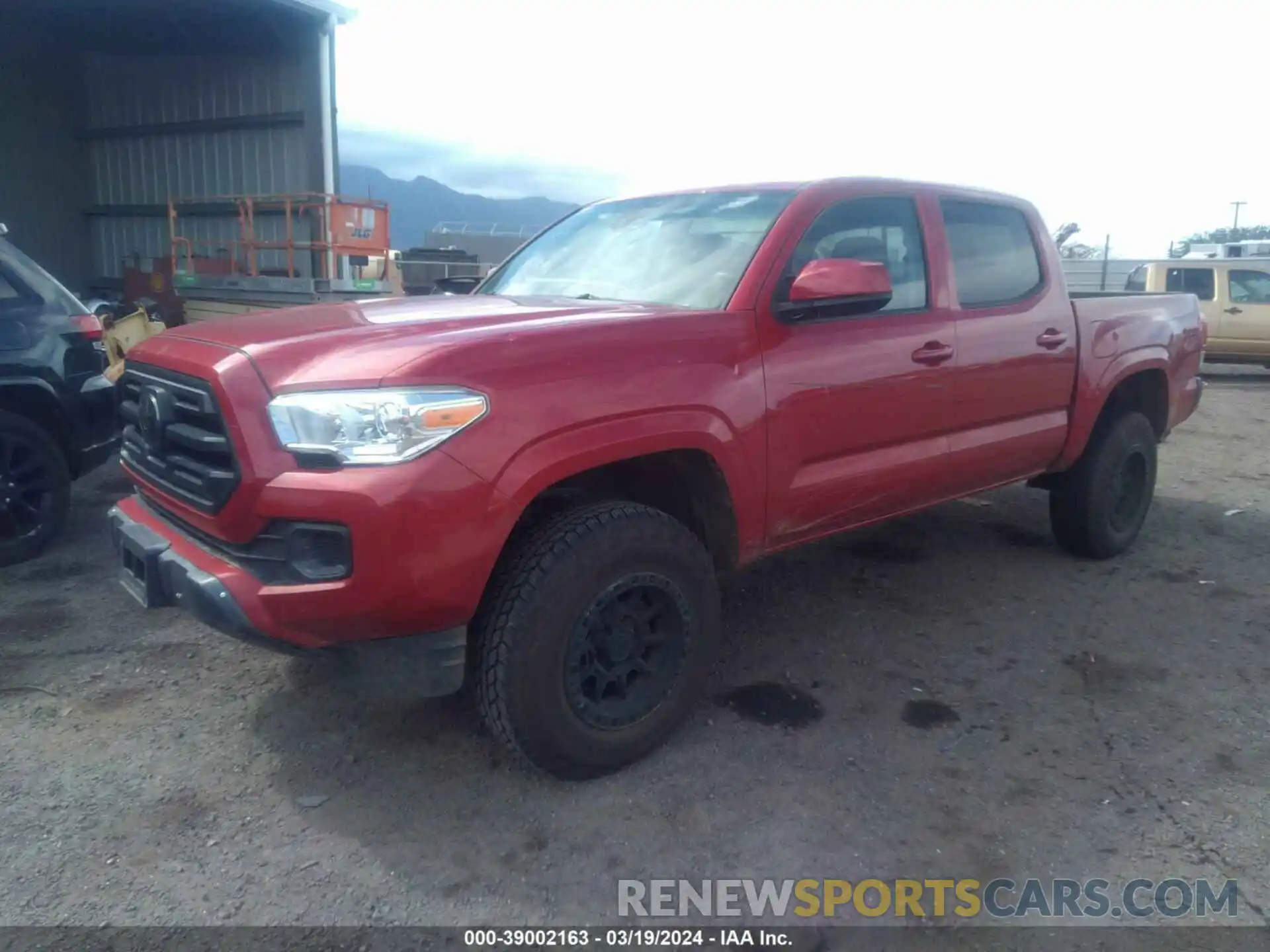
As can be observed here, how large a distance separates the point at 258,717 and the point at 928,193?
3323 millimetres

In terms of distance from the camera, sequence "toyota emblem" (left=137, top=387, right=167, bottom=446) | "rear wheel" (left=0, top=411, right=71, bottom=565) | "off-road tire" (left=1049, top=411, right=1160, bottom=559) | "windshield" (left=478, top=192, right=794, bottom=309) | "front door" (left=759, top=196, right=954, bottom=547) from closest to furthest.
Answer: "toyota emblem" (left=137, top=387, right=167, bottom=446), "front door" (left=759, top=196, right=954, bottom=547), "windshield" (left=478, top=192, right=794, bottom=309), "rear wheel" (left=0, top=411, right=71, bottom=565), "off-road tire" (left=1049, top=411, right=1160, bottom=559)

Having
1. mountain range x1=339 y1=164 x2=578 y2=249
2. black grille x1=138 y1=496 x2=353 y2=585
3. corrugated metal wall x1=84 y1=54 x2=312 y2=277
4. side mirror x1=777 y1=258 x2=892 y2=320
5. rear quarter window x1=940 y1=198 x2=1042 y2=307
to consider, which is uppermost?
mountain range x1=339 y1=164 x2=578 y2=249

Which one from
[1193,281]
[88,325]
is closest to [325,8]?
[88,325]

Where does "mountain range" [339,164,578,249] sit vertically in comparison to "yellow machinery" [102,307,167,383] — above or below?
above

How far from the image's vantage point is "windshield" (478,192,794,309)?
344 cm

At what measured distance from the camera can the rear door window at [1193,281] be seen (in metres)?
14.4

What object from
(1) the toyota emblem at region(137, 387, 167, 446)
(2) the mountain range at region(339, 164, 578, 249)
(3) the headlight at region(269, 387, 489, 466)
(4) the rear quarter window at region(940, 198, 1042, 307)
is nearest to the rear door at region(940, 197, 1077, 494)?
(4) the rear quarter window at region(940, 198, 1042, 307)

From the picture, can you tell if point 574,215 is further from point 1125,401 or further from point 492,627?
point 1125,401

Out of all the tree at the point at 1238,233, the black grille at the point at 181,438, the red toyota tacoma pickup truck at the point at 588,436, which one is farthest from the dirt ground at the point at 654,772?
the tree at the point at 1238,233

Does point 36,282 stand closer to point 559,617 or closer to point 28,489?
point 28,489

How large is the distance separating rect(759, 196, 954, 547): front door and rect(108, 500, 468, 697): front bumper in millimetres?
1257

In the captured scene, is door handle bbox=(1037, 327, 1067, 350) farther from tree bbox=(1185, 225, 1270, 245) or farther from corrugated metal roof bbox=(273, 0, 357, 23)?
tree bbox=(1185, 225, 1270, 245)

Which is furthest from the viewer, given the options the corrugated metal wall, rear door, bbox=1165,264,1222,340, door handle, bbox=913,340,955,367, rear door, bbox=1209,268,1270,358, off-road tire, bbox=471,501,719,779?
the corrugated metal wall

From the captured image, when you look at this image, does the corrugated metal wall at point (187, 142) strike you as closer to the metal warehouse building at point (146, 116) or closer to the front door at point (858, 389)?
the metal warehouse building at point (146, 116)
